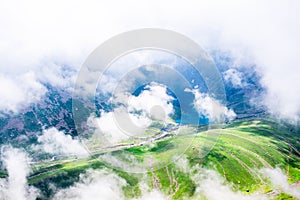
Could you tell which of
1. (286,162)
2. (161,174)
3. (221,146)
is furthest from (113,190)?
(286,162)

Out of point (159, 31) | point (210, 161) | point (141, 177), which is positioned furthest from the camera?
point (210, 161)

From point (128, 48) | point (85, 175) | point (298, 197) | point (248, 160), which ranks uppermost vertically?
point (128, 48)

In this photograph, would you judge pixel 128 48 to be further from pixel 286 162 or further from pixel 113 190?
pixel 286 162

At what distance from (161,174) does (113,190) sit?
104ft

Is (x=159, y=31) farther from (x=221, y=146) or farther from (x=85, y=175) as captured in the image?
(x=221, y=146)

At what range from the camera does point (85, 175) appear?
160500mm

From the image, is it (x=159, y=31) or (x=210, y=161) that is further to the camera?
(x=210, y=161)

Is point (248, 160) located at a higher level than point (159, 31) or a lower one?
lower

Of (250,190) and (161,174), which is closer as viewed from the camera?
(250,190)

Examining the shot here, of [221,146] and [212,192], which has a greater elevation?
[221,146]

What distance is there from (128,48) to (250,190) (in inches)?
5745

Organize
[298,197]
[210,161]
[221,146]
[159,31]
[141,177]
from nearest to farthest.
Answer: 1. [159,31]
2. [298,197]
3. [141,177]
4. [210,161]
5. [221,146]

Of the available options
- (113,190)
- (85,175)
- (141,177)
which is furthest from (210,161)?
(85,175)

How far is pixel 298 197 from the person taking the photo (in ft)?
414
